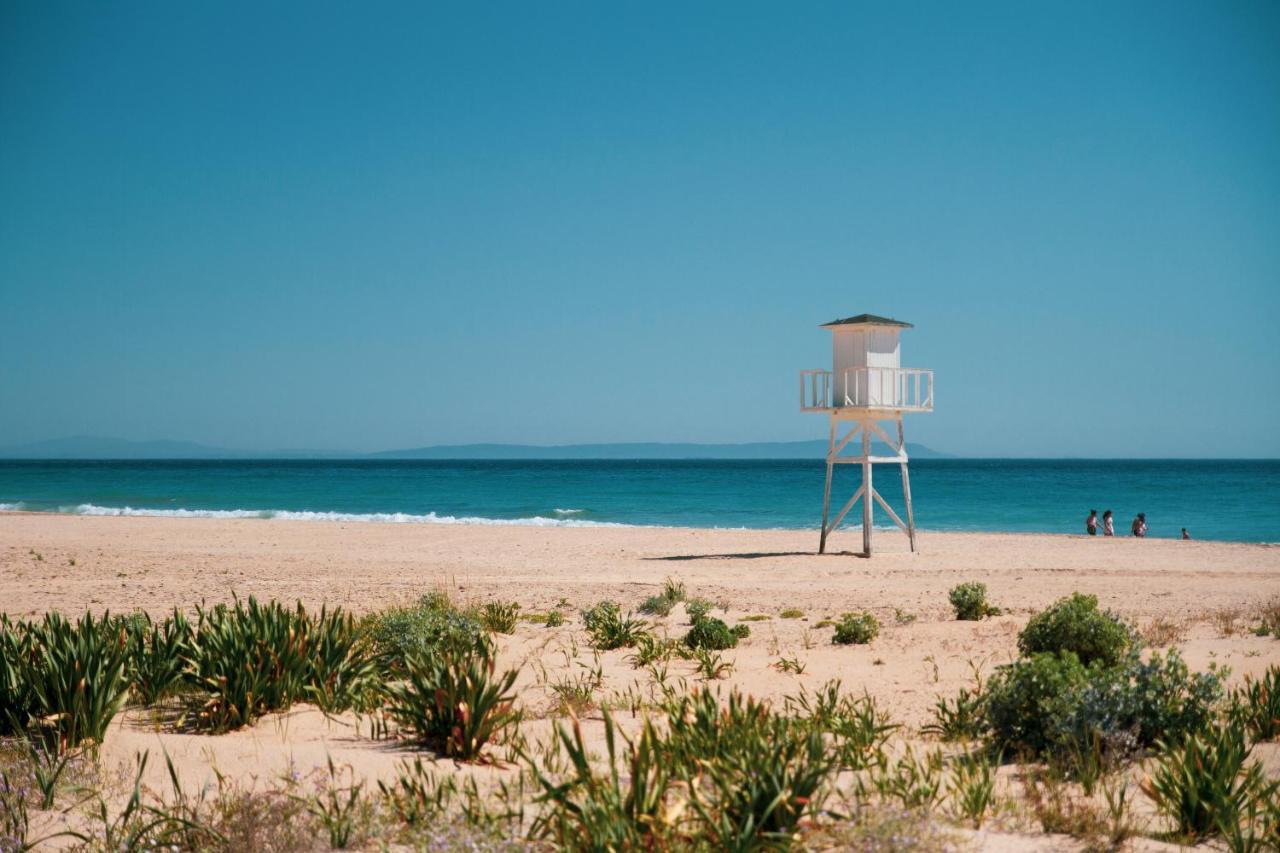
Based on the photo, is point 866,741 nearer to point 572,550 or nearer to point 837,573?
point 837,573

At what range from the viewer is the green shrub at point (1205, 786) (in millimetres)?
4547

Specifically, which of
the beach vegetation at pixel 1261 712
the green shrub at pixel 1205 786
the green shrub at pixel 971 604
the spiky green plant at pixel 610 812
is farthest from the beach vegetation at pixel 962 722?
the green shrub at pixel 971 604

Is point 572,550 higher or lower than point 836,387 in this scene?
lower

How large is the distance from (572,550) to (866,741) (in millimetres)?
17978

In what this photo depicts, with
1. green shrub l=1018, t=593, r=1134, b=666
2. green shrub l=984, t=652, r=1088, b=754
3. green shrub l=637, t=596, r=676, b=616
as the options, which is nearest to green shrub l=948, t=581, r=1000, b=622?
green shrub l=1018, t=593, r=1134, b=666

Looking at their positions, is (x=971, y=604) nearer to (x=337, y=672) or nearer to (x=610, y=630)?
(x=610, y=630)

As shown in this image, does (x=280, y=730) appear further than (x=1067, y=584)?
No

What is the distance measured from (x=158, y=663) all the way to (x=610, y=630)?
4.29m

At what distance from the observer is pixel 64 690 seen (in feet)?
19.8

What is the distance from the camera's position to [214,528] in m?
29.6

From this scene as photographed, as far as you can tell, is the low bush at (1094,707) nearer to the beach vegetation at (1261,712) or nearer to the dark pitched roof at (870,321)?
the beach vegetation at (1261,712)

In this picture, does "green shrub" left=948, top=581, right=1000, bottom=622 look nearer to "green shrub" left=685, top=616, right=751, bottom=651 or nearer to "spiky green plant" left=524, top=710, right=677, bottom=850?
"green shrub" left=685, top=616, right=751, bottom=651

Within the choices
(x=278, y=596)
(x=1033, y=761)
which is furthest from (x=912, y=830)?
(x=278, y=596)

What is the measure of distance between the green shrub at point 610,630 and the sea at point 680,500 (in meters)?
26.4
